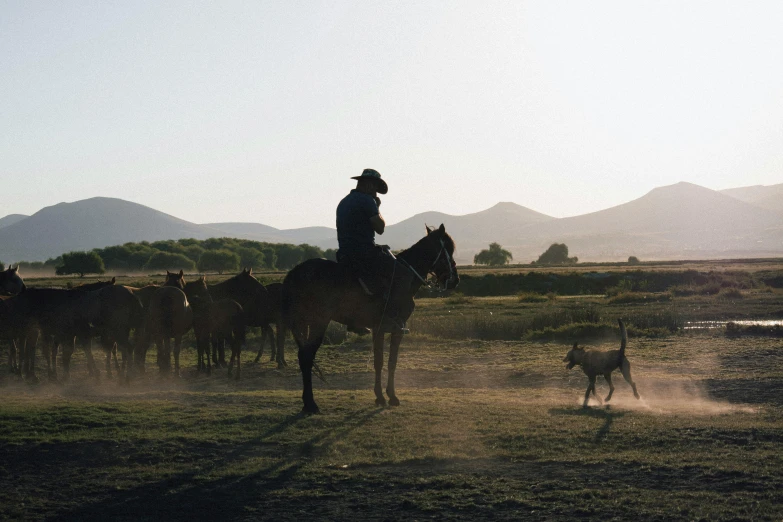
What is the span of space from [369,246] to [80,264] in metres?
99.8

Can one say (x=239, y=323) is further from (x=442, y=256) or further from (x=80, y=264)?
(x=80, y=264)

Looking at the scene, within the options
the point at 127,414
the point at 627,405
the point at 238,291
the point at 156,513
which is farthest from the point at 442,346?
the point at 156,513

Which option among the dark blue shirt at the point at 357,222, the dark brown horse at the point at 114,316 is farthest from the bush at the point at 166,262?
the dark blue shirt at the point at 357,222

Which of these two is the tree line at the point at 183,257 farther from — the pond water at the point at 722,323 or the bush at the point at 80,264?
the pond water at the point at 722,323

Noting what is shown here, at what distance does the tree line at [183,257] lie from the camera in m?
106

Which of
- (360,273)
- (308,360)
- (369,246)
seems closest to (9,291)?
(308,360)

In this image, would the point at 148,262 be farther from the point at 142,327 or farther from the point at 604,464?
the point at 604,464

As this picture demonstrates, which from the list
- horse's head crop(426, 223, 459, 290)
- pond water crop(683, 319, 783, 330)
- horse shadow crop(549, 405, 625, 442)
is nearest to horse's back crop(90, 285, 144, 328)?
horse's head crop(426, 223, 459, 290)

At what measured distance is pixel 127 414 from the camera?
11750 mm

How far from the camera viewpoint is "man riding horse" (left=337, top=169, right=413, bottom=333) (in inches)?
487

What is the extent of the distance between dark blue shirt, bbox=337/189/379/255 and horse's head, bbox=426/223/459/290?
57.0 inches

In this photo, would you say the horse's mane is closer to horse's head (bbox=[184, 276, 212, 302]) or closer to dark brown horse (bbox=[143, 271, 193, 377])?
dark brown horse (bbox=[143, 271, 193, 377])

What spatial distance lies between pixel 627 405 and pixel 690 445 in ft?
14.9

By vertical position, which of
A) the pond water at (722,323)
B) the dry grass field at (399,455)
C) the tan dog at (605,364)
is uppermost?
the tan dog at (605,364)
